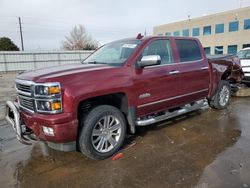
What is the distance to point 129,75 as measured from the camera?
12.7 ft

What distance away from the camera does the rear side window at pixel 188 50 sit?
4973 mm

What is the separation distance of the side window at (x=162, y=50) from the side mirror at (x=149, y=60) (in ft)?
1.46

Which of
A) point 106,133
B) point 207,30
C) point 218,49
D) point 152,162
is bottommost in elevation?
point 152,162

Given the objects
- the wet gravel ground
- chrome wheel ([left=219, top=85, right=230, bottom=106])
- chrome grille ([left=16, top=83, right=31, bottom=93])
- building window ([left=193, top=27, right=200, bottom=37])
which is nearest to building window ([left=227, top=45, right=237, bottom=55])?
building window ([left=193, top=27, right=200, bottom=37])

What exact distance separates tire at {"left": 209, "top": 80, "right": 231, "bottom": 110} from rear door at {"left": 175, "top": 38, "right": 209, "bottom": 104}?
0.83 meters

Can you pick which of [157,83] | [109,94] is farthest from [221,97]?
[109,94]

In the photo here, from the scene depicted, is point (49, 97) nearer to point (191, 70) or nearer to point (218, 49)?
point (191, 70)

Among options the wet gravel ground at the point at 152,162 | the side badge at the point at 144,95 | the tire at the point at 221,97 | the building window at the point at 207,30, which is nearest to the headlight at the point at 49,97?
the wet gravel ground at the point at 152,162

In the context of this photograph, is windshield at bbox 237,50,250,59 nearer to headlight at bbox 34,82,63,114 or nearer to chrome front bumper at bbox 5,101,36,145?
headlight at bbox 34,82,63,114

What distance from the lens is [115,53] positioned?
453 cm

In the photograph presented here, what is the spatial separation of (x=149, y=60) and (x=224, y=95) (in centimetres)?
373

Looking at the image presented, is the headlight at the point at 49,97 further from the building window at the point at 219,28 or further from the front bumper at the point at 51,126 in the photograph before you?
the building window at the point at 219,28

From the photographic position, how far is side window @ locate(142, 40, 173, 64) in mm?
4398

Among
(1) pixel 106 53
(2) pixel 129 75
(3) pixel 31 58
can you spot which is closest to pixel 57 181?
(2) pixel 129 75
